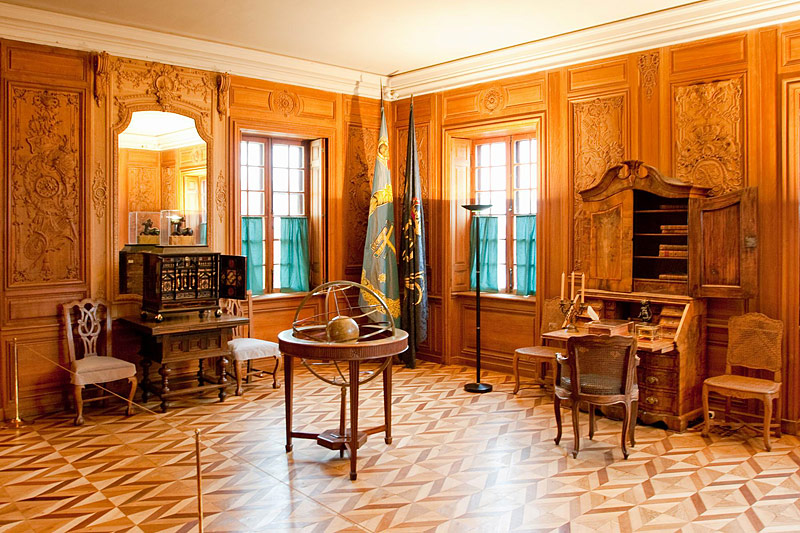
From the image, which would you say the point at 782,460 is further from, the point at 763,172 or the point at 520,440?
the point at 763,172

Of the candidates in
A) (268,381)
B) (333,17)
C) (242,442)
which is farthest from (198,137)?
(242,442)

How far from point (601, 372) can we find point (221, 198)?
428cm

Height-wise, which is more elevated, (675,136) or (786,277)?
(675,136)

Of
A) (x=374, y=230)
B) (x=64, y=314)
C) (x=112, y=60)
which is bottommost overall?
(x=64, y=314)

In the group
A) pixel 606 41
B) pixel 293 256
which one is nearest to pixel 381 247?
pixel 293 256

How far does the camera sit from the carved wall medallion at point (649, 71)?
5.96 meters

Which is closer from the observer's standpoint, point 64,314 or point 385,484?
point 385,484

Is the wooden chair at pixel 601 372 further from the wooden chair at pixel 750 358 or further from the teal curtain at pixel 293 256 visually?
the teal curtain at pixel 293 256

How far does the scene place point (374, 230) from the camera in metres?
7.70

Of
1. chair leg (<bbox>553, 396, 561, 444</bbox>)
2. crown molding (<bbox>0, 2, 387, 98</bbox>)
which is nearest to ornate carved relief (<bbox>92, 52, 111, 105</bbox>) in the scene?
crown molding (<bbox>0, 2, 387, 98</bbox>)

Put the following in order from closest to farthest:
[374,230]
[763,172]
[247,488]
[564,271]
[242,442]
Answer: [247,488], [242,442], [763,172], [564,271], [374,230]

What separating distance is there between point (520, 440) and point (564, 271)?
2.15 meters

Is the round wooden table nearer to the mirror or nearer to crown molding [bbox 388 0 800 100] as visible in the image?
the mirror

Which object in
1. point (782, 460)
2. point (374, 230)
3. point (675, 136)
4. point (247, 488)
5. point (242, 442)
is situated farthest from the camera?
point (374, 230)
